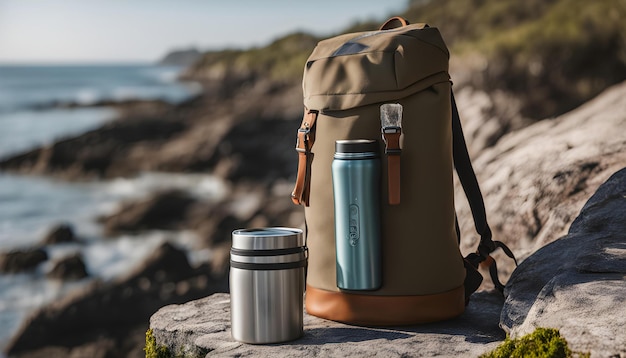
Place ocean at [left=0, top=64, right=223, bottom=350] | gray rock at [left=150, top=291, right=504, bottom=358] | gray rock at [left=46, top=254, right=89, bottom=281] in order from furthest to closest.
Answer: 1. gray rock at [left=46, top=254, right=89, bottom=281]
2. ocean at [left=0, top=64, right=223, bottom=350]
3. gray rock at [left=150, top=291, right=504, bottom=358]

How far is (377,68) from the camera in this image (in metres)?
3.03

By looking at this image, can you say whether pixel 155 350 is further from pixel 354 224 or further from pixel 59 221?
pixel 59 221

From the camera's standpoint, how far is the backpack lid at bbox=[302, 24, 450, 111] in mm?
3008

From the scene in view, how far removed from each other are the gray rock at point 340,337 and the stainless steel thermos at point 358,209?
226 mm

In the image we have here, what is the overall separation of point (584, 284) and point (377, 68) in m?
1.15

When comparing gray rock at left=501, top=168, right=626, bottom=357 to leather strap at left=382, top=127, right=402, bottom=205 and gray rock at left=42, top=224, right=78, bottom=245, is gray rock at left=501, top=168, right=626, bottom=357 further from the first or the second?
gray rock at left=42, top=224, right=78, bottom=245

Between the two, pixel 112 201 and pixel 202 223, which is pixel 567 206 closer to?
pixel 202 223

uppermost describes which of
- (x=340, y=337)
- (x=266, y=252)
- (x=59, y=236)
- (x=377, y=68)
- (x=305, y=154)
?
(x=377, y=68)

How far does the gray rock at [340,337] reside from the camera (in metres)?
2.77

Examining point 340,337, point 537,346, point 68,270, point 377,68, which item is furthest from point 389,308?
point 68,270

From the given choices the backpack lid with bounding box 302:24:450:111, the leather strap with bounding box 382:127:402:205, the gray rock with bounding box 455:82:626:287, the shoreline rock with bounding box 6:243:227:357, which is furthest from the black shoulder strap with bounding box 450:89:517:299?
the shoreline rock with bounding box 6:243:227:357

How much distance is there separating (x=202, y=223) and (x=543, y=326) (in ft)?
36.2

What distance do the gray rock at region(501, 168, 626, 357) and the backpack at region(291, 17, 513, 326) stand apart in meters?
0.33

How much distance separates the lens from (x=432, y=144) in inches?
120
